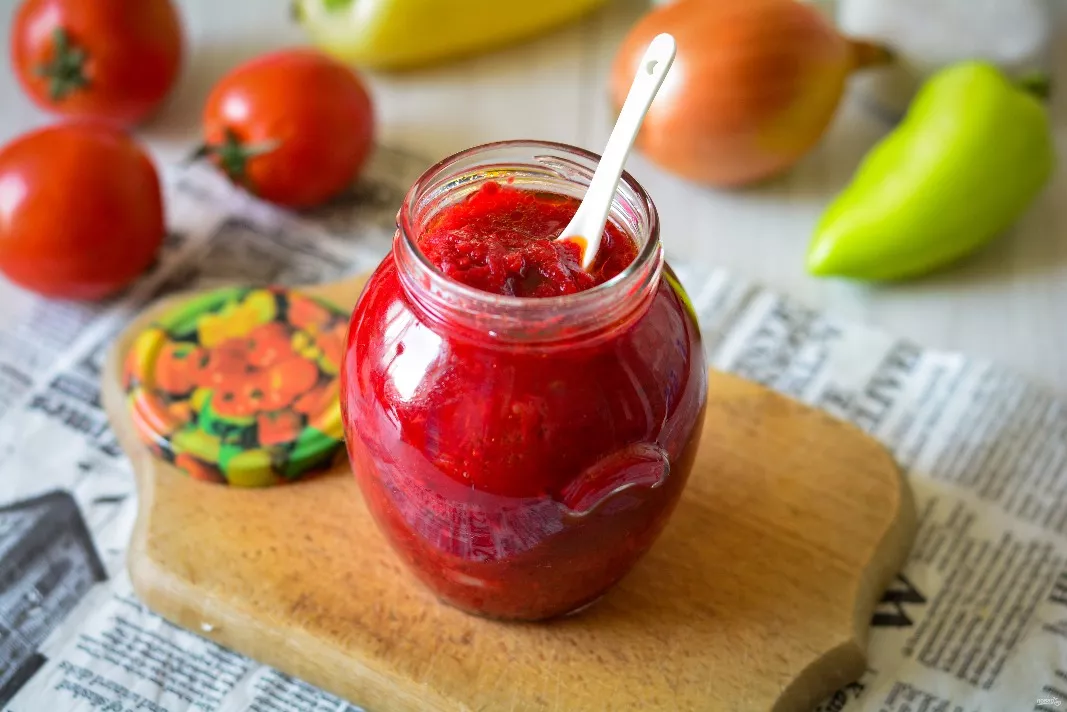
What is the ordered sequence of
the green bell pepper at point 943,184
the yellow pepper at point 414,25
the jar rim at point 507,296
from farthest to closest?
the yellow pepper at point 414,25, the green bell pepper at point 943,184, the jar rim at point 507,296

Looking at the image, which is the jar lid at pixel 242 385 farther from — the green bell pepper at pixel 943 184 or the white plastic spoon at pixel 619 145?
the green bell pepper at pixel 943 184

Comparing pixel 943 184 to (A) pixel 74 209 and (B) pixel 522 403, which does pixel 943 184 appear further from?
(A) pixel 74 209

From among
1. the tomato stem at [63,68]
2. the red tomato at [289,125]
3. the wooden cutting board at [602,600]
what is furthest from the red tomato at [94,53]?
the wooden cutting board at [602,600]

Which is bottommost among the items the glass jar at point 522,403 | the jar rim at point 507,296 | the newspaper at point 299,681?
the newspaper at point 299,681

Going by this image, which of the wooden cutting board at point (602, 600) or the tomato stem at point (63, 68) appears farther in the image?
the tomato stem at point (63, 68)

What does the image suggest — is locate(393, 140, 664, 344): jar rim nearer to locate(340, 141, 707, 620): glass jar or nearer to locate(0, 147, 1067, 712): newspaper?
locate(340, 141, 707, 620): glass jar

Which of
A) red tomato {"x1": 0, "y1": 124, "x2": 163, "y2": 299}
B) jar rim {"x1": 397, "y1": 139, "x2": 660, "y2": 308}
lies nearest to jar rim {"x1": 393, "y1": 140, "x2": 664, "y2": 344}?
jar rim {"x1": 397, "y1": 139, "x2": 660, "y2": 308}

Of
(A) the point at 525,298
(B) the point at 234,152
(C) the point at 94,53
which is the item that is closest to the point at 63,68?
(C) the point at 94,53
